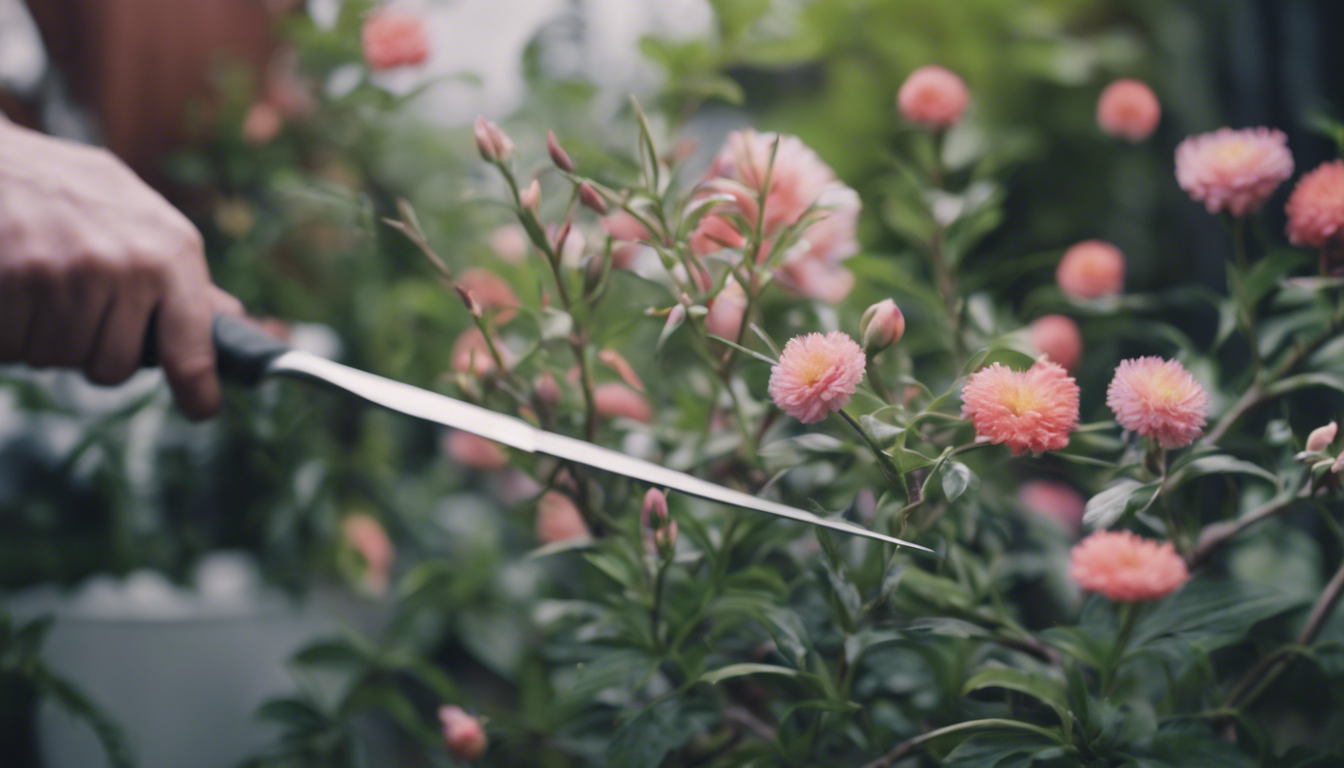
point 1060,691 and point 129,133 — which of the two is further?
point 129,133

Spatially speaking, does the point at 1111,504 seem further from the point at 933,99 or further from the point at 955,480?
the point at 933,99

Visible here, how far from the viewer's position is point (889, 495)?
0.30 meters

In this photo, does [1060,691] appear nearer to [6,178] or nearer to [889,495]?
[889,495]

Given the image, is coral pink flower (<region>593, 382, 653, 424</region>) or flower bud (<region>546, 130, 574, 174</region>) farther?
coral pink flower (<region>593, 382, 653, 424</region>)

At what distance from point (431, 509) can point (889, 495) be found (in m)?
0.43

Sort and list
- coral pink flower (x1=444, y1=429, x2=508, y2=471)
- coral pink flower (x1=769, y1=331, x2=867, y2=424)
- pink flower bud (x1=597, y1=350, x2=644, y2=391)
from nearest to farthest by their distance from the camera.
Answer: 1. coral pink flower (x1=769, y1=331, x2=867, y2=424)
2. pink flower bud (x1=597, y1=350, x2=644, y2=391)
3. coral pink flower (x1=444, y1=429, x2=508, y2=471)

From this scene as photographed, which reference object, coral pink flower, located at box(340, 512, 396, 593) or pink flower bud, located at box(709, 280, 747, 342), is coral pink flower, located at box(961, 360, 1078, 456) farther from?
coral pink flower, located at box(340, 512, 396, 593)

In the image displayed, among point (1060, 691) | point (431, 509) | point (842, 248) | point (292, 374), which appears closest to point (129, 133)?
point (431, 509)

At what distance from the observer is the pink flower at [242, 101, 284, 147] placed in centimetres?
65

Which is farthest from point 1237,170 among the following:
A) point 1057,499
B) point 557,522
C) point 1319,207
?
point 557,522

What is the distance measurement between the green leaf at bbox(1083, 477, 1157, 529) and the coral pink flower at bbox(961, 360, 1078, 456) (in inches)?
1.1

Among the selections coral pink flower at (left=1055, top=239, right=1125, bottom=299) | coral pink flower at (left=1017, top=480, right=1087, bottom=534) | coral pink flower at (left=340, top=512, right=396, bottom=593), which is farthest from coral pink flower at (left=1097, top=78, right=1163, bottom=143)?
coral pink flower at (left=340, top=512, right=396, bottom=593)

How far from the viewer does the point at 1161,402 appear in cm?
26

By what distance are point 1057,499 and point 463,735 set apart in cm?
36
